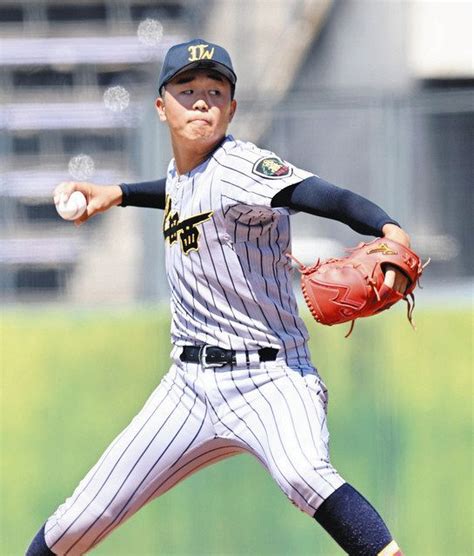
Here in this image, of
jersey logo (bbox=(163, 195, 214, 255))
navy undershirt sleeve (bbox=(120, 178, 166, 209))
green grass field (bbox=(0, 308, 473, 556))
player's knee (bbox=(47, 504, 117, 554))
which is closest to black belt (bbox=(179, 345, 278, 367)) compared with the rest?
jersey logo (bbox=(163, 195, 214, 255))

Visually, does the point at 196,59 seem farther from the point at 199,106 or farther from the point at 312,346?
the point at 312,346

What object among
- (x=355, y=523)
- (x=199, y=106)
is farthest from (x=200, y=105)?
(x=355, y=523)

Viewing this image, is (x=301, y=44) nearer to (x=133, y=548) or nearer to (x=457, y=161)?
(x=457, y=161)

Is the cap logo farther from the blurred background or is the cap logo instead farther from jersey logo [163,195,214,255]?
the blurred background

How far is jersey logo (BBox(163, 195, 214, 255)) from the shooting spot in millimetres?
3525

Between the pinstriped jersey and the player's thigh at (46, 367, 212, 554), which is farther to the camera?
the player's thigh at (46, 367, 212, 554)

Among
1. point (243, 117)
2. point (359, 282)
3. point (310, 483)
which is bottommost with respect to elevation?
point (310, 483)

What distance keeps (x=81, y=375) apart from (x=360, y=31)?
4578 millimetres

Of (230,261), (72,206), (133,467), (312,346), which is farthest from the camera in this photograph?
(312,346)

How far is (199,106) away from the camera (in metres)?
3.59

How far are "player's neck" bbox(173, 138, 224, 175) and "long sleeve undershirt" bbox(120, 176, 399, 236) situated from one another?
1.44ft

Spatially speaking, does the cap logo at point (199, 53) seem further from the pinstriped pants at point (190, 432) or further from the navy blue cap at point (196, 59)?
the pinstriped pants at point (190, 432)

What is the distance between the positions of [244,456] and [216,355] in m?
1.96

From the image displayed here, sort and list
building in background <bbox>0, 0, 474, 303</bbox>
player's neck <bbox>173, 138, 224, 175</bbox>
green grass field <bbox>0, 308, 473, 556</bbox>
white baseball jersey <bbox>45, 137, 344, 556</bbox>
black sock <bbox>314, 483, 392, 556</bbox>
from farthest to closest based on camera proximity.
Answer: building in background <bbox>0, 0, 474, 303</bbox> < green grass field <bbox>0, 308, 473, 556</bbox> < player's neck <bbox>173, 138, 224, 175</bbox> < white baseball jersey <bbox>45, 137, 344, 556</bbox> < black sock <bbox>314, 483, 392, 556</bbox>
